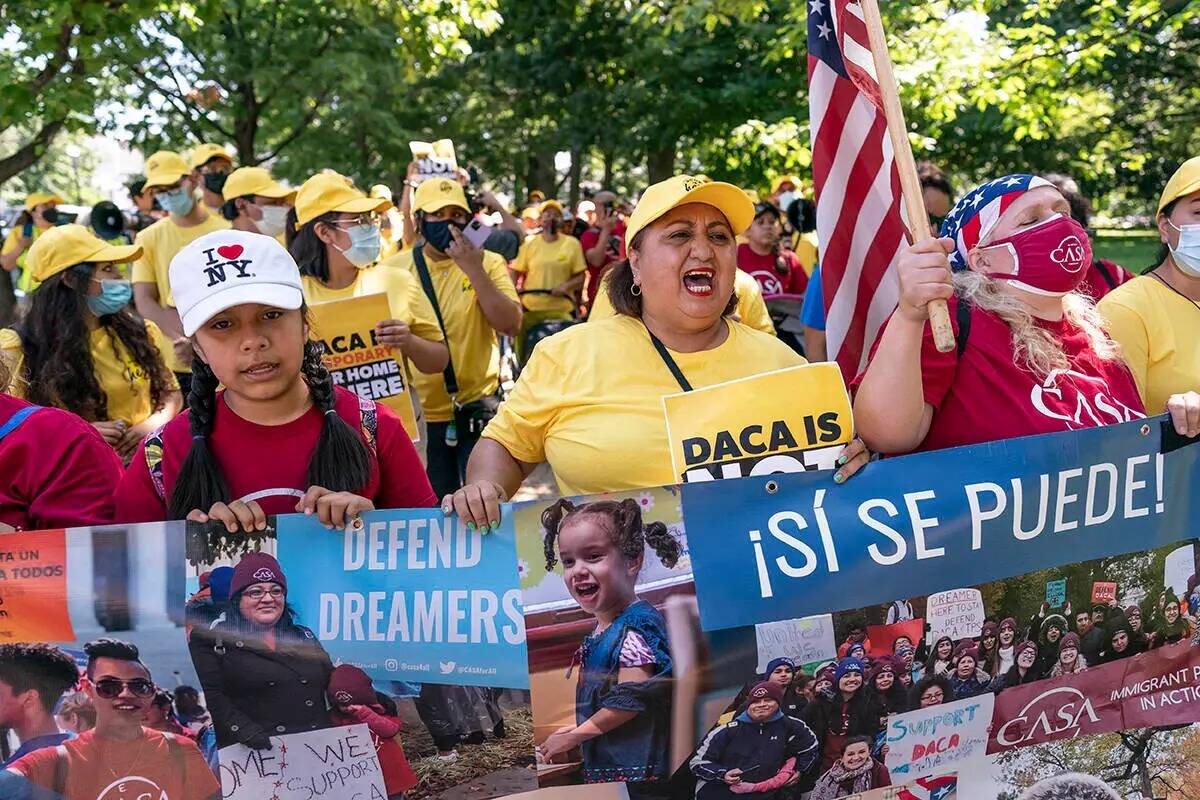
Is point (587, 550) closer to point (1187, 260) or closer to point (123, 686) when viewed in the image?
point (123, 686)

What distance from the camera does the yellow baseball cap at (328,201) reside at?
5855 millimetres

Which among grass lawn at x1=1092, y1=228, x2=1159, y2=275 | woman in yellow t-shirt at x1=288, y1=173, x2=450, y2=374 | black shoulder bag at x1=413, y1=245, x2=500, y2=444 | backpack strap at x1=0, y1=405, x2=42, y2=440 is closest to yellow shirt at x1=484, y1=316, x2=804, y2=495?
backpack strap at x1=0, y1=405, x2=42, y2=440

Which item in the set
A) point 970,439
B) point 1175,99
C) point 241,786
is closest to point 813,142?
point 970,439

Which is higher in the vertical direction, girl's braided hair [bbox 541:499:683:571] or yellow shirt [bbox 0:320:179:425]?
yellow shirt [bbox 0:320:179:425]

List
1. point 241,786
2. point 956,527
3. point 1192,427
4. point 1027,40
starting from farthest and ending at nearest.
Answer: point 1027,40
point 1192,427
point 956,527
point 241,786

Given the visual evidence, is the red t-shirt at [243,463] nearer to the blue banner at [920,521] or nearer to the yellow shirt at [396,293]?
the blue banner at [920,521]

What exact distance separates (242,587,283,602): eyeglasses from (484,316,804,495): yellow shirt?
806 millimetres

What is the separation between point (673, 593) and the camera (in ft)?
9.75

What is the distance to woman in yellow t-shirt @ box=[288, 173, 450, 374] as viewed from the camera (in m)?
5.83

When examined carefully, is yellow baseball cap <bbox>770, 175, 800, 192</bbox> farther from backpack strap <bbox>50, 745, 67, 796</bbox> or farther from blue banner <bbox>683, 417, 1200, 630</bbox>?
backpack strap <bbox>50, 745, 67, 796</bbox>

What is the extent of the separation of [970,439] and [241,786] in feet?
6.65

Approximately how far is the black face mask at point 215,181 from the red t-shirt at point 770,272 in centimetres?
397

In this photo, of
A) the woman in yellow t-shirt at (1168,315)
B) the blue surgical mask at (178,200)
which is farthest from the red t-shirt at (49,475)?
the blue surgical mask at (178,200)

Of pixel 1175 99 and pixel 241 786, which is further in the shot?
pixel 1175 99
